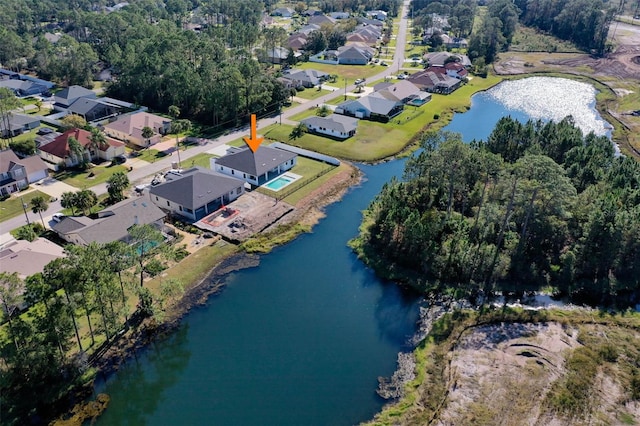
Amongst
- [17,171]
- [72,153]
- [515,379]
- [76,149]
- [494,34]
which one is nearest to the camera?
[515,379]

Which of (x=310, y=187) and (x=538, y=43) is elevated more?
(x=538, y=43)

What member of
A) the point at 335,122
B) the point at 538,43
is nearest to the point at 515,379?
the point at 335,122

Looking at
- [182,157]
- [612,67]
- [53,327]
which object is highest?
[612,67]

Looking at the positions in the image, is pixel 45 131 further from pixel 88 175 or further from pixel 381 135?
pixel 381 135

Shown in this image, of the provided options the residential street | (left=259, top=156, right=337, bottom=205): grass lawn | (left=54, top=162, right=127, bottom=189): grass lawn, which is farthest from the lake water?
(left=54, top=162, right=127, bottom=189): grass lawn

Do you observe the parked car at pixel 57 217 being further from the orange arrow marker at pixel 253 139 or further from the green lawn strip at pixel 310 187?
the orange arrow marker at pixel 253 139

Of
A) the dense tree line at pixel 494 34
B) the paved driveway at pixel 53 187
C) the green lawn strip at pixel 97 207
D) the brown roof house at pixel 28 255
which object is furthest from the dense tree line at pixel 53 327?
the dense tree line at pixel 494 34
